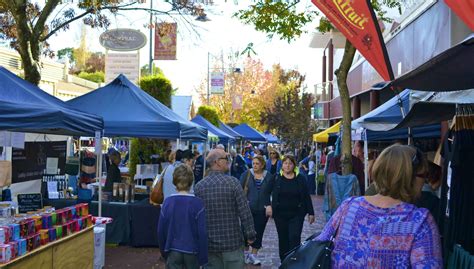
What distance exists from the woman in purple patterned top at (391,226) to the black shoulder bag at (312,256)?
0.12 feet

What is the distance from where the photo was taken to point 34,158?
9375 millimetres

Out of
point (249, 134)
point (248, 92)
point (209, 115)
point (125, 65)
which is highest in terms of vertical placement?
point (248, 92)

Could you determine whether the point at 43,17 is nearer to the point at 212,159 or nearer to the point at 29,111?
the point at 29,111

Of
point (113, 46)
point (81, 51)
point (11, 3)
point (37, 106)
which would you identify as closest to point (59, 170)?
point (11, 3)

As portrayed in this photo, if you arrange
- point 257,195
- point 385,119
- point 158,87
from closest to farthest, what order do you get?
point 385,119
point 257,195
point 158,87

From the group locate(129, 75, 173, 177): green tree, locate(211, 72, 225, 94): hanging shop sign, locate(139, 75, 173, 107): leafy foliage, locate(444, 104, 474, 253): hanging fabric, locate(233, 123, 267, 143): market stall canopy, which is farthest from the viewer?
locate(211, 72, 225, 94): hanging shop sign

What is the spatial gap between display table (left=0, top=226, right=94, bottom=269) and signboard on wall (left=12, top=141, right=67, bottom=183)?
8.85 ft

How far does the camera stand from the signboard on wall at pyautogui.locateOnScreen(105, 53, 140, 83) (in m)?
20.5

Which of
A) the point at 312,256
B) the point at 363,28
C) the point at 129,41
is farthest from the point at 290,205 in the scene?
the point at 129,41

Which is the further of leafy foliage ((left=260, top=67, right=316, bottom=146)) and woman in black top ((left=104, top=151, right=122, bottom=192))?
leafy foliage ((left=260, top=67, right=316, bottom=146))

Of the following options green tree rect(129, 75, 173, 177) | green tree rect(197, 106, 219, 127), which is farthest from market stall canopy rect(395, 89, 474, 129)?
green tree rect(197, 106, 219, 127)

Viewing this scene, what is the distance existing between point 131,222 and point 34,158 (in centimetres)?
210

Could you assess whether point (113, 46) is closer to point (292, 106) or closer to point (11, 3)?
point (11, 3)

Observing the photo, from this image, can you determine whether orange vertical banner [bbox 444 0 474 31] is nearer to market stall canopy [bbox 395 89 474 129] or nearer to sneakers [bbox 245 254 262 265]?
market stall canopy [bbox 395 89 474 129]
